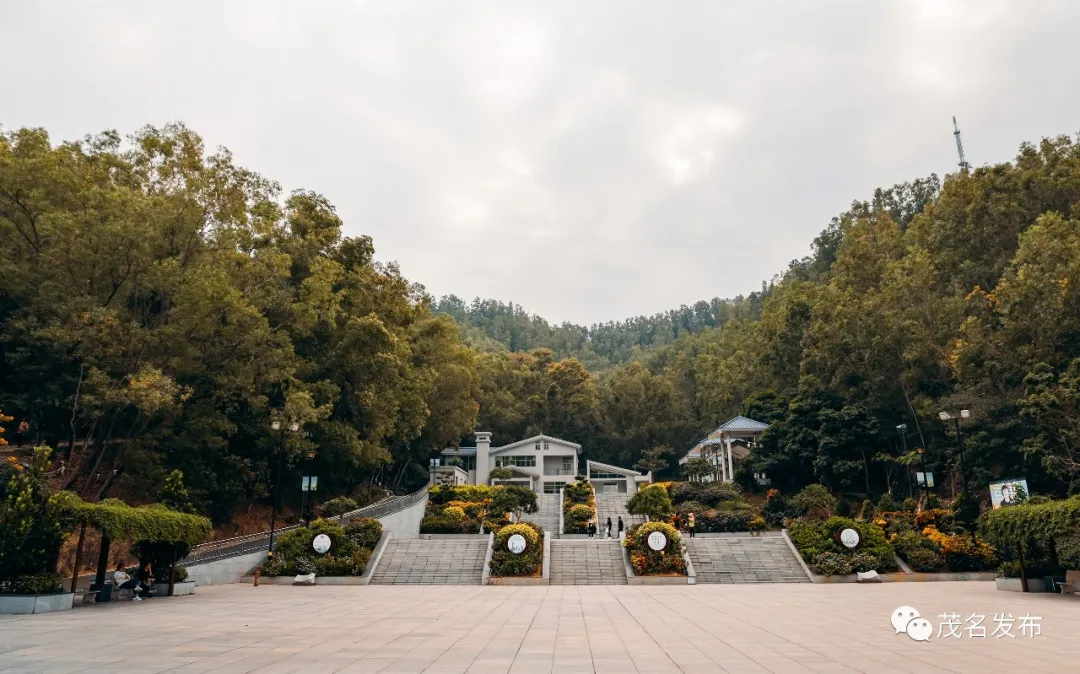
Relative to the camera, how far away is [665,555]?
73.9 ft

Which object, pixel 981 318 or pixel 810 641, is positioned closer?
pixel 810 641

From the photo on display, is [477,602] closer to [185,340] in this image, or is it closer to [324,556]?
[324,556]

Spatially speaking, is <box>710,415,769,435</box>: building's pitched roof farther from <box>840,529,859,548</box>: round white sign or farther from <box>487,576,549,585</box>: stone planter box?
<box>487,576,549,585</box>: stone planter box

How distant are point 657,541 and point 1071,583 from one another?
11.2 m

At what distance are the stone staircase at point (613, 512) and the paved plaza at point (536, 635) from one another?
19608 millimetres

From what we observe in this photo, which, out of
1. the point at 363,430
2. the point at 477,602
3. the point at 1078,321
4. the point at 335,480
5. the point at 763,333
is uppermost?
the point at 763,333

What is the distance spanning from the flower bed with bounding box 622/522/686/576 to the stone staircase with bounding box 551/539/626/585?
795 millimetres

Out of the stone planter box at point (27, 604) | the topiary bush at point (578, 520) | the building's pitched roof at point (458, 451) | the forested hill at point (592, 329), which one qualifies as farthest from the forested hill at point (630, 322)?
the stone planter box at point (27, 604)

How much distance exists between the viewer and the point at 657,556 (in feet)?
73.9

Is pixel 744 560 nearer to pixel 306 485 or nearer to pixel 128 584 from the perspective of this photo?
pixel 306 485

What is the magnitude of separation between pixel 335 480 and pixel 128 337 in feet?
58.3

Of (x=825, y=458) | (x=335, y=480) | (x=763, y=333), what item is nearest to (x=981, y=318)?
(x=825, y=458)

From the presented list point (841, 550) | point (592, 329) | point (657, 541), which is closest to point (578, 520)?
point (657, 541)

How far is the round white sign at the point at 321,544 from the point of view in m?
22.7
